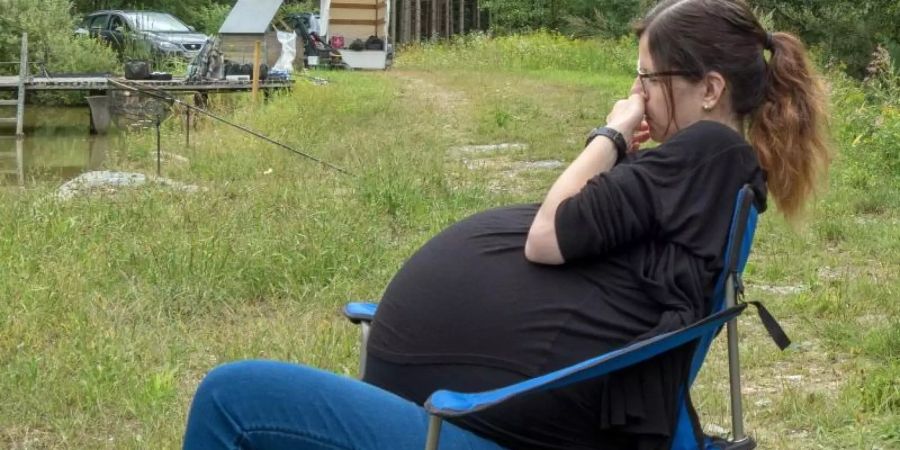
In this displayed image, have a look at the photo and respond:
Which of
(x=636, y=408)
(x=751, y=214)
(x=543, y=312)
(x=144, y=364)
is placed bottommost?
(x=144, y=364)

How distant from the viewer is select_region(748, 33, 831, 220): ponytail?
2.52 meters

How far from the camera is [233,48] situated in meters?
21.8

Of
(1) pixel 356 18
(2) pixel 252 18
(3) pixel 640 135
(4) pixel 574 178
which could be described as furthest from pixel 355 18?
(4) pixel 574 178

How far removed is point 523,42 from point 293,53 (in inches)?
215

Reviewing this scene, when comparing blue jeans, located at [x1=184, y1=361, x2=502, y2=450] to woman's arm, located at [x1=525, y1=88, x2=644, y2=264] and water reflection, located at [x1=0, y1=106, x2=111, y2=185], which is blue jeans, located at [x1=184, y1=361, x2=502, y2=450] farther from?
water reflection, located at [x1=0, y1=106, x2=111, y2=185]

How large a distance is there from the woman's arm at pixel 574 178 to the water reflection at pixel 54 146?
1144cm

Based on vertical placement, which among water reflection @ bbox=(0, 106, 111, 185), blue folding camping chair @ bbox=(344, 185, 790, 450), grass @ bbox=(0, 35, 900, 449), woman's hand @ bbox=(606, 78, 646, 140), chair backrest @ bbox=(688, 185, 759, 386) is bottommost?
water reflection @ bbox=(0, 106, 111, 185)

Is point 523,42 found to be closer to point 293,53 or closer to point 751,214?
point 293,53

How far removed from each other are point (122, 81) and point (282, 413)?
55.7ft

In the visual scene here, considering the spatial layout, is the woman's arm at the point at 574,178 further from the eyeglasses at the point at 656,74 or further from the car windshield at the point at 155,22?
the car windshield at the point at 155,22

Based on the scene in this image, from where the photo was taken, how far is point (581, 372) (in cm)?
204

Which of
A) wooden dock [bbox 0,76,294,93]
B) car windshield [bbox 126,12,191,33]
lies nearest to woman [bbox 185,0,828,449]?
wooden dock [bbox 0,76,294,93]

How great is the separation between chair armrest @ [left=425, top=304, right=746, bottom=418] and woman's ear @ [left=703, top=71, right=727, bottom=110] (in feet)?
1.52

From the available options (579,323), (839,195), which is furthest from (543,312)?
(839,195)
